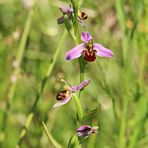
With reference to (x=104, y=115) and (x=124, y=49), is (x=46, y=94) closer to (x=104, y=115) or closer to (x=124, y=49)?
(x=104, y=115)

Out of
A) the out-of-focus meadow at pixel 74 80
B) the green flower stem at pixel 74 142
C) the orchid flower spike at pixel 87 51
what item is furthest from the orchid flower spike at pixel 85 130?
the out-of-focus meadow at pixel 74 80

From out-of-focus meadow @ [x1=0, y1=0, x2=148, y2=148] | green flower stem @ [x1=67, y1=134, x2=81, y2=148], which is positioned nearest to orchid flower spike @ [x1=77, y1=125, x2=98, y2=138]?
green flower stem @ [x1=67, y1=134, x2=81, y2=148]

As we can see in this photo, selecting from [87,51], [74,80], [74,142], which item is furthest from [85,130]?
[74,80]

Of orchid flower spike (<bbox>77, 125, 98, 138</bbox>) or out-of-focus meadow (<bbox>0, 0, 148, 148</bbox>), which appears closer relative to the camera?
orchid flower spike (<bbox>77, 125, 98, 138</bbox>)

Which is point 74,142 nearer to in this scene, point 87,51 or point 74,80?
point 87,51

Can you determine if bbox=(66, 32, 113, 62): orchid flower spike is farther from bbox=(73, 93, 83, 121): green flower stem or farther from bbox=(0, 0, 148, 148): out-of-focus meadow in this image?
bbox=(0, 0, 148, 148): out-of-focus meadow

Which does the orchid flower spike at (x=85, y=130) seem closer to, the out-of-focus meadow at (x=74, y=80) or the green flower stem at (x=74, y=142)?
the green flower stem at (x=74, y=142)
